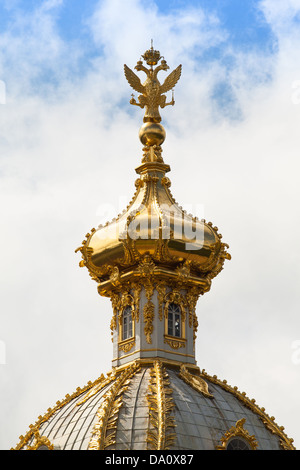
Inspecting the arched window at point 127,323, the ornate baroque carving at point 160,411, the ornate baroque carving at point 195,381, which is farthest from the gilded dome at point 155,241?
the ornate baroque carving at point 160,411

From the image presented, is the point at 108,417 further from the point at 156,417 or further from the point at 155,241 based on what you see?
the point at 155,241

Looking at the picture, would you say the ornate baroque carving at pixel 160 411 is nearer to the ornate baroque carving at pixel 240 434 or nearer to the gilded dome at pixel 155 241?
the ornate baroque carving at pixel 240 434

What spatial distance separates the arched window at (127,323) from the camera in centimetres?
6488

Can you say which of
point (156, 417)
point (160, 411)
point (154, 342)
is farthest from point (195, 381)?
point (156, 417)

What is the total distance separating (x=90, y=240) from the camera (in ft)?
216

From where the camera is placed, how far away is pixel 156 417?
194ft

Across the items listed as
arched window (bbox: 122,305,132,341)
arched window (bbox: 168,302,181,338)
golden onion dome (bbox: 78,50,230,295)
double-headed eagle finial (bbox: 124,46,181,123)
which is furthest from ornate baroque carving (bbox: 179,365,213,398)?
double-headed eagle finial (bbox: 124,46,181,123)

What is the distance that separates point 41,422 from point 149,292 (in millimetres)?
6165

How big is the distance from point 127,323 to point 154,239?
3.42m

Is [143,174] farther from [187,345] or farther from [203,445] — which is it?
[203,445]

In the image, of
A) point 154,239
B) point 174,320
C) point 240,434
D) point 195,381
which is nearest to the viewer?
point 240,434

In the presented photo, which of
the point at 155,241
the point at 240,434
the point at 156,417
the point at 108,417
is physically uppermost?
the point at 155,241

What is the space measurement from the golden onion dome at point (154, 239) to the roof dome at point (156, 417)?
4.00 meters
